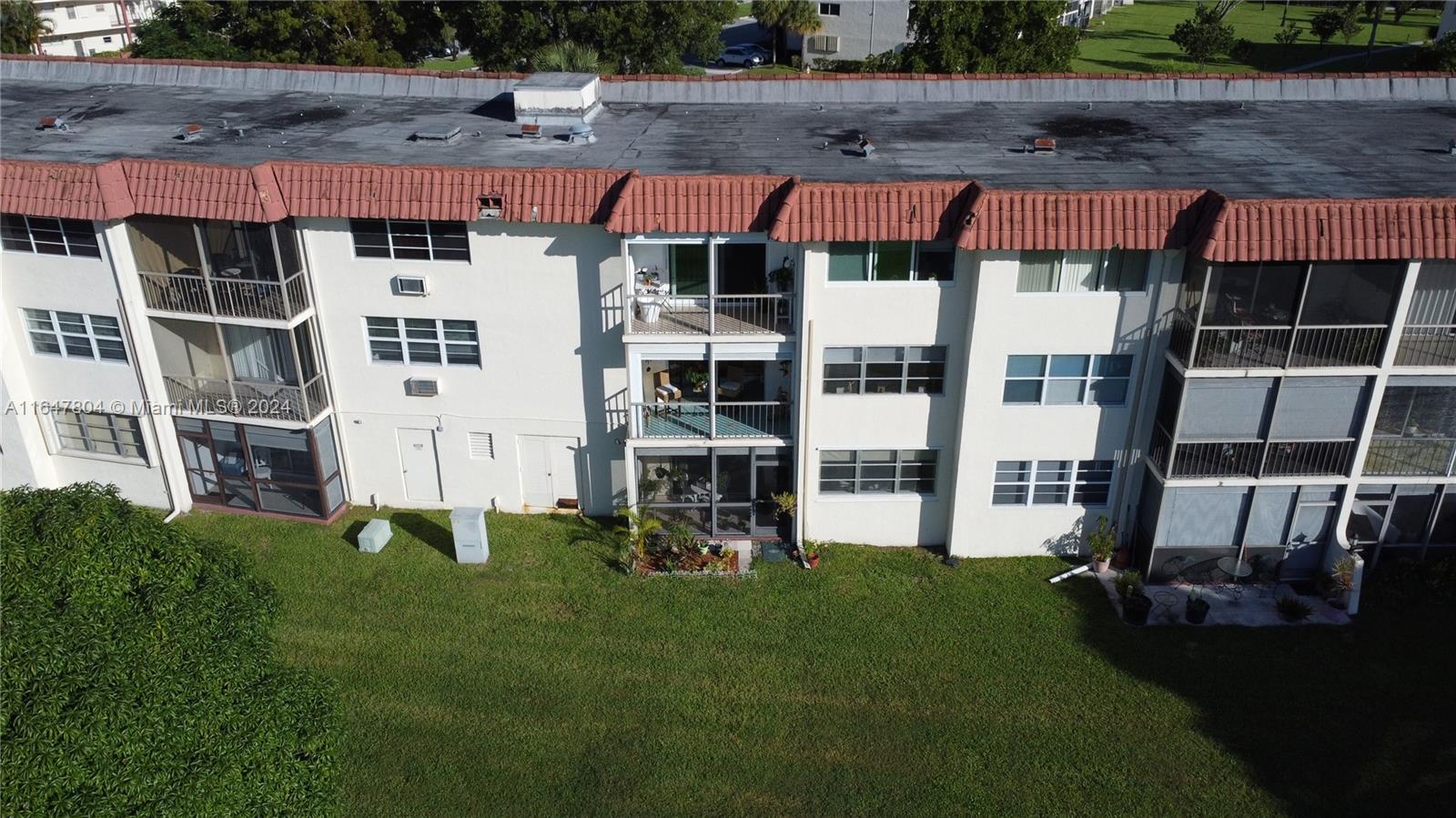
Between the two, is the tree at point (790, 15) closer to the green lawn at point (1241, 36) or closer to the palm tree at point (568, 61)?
the green lawn at point (1241, 36)

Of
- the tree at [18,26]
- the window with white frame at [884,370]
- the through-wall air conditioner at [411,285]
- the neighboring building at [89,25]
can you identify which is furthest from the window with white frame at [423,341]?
the neighboring building at [89,25]

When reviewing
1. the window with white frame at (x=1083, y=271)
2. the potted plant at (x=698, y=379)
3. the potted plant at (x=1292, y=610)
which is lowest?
the potted plant at (x=1292, y=610)

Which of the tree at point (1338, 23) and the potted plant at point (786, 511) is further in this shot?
the tree at point (1338, 23)

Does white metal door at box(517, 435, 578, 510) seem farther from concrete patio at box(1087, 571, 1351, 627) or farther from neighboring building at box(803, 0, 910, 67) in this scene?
neighboring building at box(803, 0, 910, 67)

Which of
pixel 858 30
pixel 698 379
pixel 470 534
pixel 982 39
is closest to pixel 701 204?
pixel 698 379

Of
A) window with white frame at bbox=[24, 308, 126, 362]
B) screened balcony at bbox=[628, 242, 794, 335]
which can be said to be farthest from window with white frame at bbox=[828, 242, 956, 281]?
window with white frame at bbox=[24, 308, 126, 362]

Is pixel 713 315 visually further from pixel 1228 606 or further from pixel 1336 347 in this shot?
pixel 1228 606
